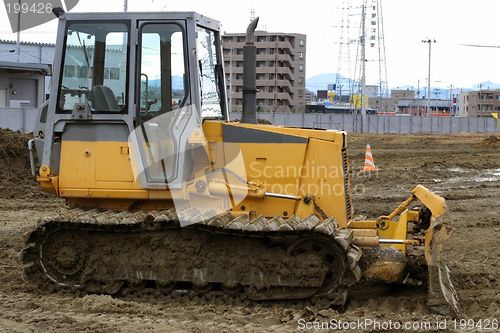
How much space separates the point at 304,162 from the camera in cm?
660

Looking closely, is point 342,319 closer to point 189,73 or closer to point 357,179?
point 189,73

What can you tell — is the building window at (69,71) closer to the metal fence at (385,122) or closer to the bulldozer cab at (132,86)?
the bulldozer cab at (132,86)

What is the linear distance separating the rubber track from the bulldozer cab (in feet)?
1.63

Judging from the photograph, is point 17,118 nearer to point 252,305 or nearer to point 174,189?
point 174,189

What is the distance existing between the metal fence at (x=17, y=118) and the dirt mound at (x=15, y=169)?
28.2 feet

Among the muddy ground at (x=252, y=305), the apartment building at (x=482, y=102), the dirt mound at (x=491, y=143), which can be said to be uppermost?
the apartment building at (x=482, y=102)

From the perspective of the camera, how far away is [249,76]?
6.77m

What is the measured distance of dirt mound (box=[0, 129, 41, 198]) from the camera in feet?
44.5

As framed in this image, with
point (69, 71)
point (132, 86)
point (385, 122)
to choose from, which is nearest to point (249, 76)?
point (132, 86)

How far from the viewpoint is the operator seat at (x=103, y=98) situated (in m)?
6.31

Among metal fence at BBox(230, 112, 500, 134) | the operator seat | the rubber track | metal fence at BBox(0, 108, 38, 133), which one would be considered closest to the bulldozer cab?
the operator seat

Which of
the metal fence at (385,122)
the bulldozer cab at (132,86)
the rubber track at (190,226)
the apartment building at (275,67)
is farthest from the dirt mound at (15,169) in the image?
the apartment building at (275,67)

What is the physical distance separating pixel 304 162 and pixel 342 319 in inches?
77.3

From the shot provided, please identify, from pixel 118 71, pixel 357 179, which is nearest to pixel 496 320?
pixel 118 71
